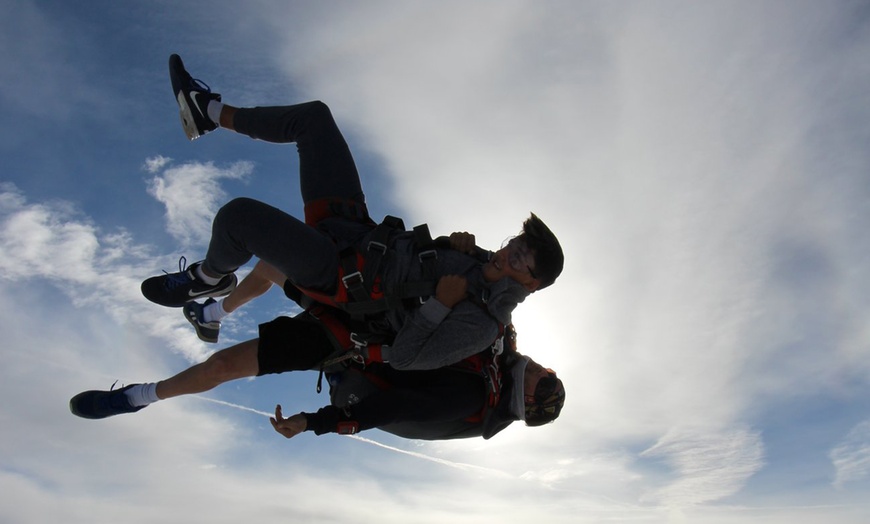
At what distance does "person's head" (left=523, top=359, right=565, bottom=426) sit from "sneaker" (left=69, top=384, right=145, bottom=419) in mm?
3512

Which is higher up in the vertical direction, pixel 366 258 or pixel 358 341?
pixel 366 258

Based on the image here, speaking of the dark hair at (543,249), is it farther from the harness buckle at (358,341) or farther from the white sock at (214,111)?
the white sock at (214,111)

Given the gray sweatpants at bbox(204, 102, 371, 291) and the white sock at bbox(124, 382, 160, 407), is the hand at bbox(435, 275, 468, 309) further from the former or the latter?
the white sock at bbox(124, 382, 160, 407)

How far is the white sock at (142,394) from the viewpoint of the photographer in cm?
530

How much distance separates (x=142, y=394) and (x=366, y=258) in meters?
2.60

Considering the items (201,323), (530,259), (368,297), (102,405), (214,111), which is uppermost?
(214,111)

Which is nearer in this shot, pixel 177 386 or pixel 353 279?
pixel 353 279

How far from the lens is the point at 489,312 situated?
440 centimetres

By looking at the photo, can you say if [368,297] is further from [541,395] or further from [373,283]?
[541,395]

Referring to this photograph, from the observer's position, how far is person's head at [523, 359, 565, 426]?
18.2 feet

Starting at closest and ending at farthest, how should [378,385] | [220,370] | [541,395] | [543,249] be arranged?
[543,249], [220,370], [378,385], [541,395]

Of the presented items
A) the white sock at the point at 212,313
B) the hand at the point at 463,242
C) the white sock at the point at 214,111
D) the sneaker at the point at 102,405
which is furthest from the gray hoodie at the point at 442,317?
the white sock at the point at 212,313

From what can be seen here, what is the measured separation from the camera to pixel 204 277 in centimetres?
532

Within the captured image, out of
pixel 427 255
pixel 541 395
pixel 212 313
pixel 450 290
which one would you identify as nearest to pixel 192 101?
pixel 212 313
